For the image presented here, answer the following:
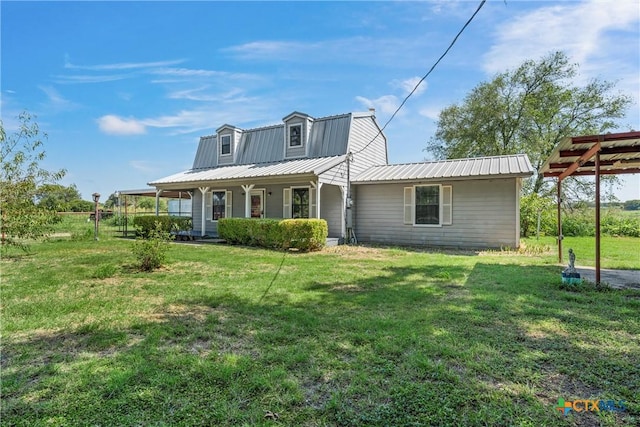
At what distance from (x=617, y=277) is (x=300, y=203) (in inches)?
402

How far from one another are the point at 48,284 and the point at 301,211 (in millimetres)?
9173

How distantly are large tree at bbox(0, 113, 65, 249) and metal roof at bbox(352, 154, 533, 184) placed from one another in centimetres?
961

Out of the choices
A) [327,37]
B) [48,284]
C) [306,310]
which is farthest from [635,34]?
[48,284]

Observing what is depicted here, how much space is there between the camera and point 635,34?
6.86 metres

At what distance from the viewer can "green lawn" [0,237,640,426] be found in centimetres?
214

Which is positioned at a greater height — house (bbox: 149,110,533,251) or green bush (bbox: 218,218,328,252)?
house (bbox: 149,110,533,251)

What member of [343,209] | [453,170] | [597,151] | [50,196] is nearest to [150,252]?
[50,196]

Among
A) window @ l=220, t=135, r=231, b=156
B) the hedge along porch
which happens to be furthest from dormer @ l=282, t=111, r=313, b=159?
window @ l=220, t=135, r=231, b=156

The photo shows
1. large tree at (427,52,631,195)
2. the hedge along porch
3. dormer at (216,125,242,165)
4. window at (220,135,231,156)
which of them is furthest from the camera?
large tree at (427,52,631,195)

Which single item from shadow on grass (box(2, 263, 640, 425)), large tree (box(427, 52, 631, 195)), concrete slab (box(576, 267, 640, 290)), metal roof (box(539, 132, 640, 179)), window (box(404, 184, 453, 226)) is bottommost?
shadow on grass (box(2, 263, 640, 425))

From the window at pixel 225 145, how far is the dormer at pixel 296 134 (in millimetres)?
3620

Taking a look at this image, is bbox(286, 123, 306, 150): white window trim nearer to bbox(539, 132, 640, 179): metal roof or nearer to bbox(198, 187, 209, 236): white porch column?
bbox(198, 187, 209, 236): white porch column

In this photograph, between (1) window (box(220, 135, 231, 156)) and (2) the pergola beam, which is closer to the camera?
(2) the pergola beam

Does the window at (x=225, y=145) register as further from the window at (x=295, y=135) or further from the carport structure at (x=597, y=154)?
the carport structure at (x=597, y=154)
